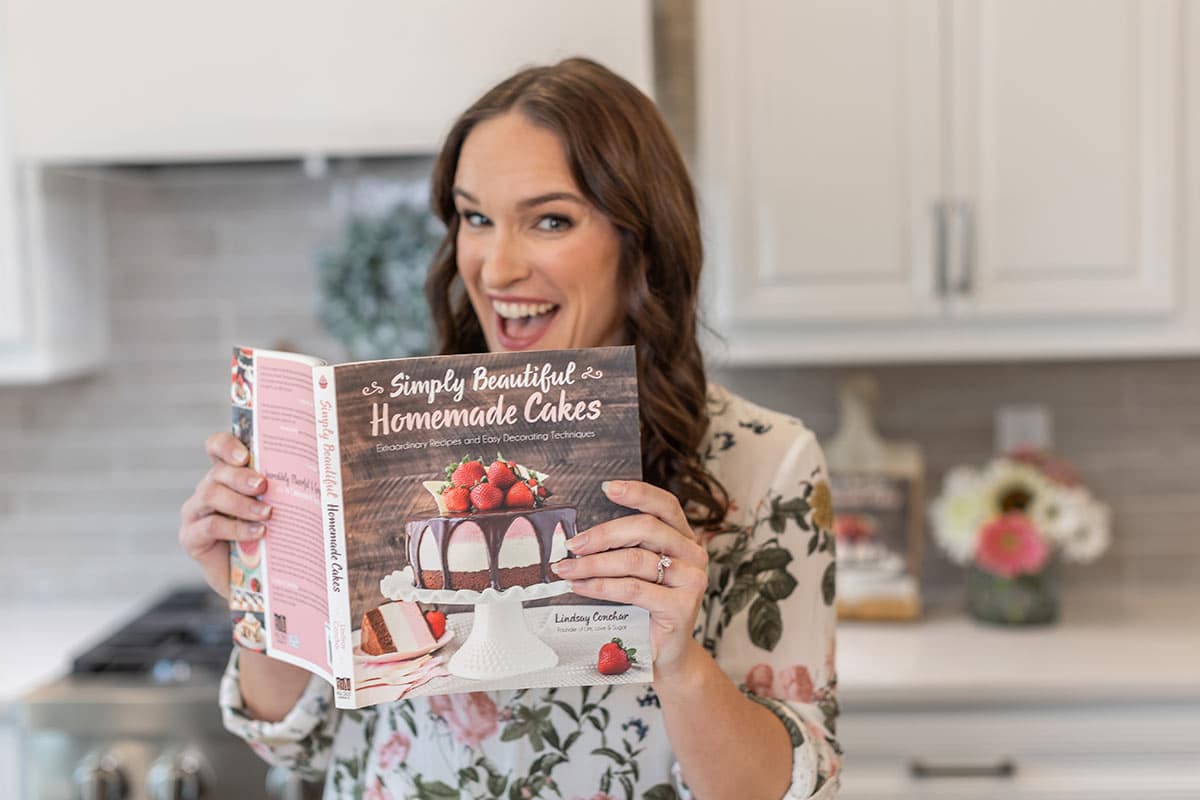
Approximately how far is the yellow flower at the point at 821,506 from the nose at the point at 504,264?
35 centimetres

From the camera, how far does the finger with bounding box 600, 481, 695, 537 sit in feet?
3.05

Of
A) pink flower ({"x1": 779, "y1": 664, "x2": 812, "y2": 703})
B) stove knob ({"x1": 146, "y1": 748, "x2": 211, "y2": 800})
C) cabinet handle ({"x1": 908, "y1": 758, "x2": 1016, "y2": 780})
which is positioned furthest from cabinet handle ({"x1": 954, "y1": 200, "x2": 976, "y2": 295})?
stove knob ({"x1": 146, "y1": 748, "x2": 211, "y2": 800})

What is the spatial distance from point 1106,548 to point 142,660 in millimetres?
1700

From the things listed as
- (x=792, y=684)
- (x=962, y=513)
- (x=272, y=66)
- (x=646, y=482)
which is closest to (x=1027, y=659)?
(x=962, y=513)

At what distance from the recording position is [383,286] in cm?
206

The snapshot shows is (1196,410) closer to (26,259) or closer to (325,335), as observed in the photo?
(325,335)

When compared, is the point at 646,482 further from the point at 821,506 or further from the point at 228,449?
the point at 228,449

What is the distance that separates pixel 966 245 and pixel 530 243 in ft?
3.32

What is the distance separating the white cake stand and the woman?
0.22m

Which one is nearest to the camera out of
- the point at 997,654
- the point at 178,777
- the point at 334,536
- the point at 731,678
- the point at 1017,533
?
the point at 334,536

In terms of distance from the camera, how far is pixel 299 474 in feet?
3.21

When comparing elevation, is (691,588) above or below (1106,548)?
above

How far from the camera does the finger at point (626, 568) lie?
93 cm

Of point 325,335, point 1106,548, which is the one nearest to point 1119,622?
point 1106,548
